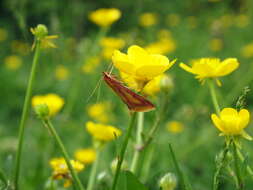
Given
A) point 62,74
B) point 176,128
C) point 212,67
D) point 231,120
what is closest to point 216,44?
point 62,74

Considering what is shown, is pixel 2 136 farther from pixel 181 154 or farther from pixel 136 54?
pixel 136 54

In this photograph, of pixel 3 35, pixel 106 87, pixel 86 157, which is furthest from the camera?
pixel 3 35

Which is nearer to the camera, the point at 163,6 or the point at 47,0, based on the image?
the point at 47,0

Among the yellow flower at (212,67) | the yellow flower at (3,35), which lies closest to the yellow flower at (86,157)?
the yellow flower at (212,67)

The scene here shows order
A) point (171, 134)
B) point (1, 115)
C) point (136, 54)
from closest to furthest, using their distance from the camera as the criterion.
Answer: point (136, 54), point (171, 134), point (1, 115)

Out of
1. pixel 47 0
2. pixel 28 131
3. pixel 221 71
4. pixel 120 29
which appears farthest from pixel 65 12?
pixel 221 71

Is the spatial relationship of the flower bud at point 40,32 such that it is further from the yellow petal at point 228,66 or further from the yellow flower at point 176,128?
the yellow flower at point 176,128

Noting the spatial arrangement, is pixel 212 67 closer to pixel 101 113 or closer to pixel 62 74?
pixel 101 113
